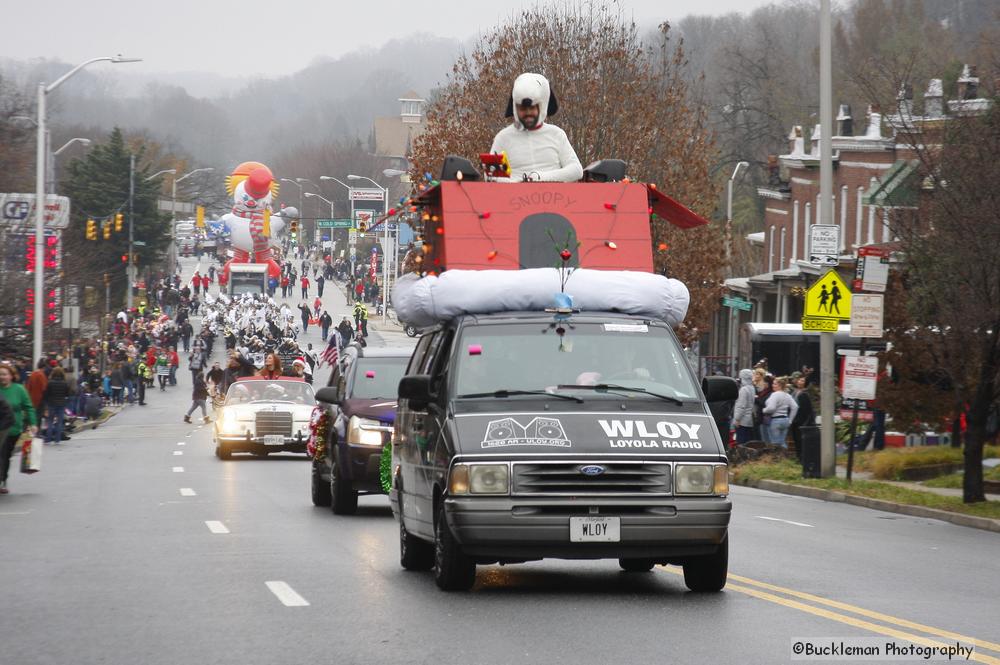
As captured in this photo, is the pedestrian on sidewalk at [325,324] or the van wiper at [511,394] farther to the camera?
the pedestrian on sidewalk at [325,324]

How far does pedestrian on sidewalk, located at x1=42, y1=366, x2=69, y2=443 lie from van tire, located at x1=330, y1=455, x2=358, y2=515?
746 inches

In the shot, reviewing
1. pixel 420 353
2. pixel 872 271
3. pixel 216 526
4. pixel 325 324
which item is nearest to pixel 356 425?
pixel 216 526

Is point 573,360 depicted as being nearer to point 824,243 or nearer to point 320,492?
point 320,492

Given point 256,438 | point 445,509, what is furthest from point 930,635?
point 256,438

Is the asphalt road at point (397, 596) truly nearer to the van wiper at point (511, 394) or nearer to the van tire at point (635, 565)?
the van tire at point (635, 565)

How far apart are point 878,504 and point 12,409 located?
11537 mm

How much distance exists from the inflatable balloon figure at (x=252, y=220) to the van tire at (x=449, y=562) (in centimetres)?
10396

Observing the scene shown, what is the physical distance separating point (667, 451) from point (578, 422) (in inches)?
23.5

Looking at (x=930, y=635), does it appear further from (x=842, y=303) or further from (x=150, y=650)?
(x=842, y=303)

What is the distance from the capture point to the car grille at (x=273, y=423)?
31250mm

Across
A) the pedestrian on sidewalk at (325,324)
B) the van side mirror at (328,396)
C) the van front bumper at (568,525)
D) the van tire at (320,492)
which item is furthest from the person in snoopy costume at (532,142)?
the pedestrian on sidewalk at (325,324)

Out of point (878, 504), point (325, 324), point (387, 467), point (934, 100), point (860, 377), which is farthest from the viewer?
point (325, 324)

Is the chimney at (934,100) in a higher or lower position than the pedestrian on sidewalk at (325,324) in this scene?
higher

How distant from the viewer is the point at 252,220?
4604 inches
